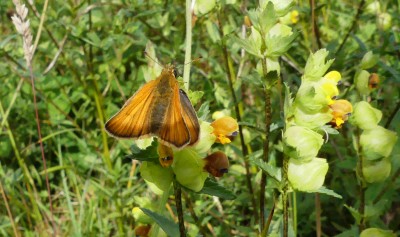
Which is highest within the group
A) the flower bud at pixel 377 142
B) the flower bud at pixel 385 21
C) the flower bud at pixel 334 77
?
the flower bud at pixel 334 77

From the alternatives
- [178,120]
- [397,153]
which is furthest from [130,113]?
[397,153]

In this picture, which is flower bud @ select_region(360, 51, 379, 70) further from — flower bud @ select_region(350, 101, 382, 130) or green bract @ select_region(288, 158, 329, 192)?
green bract @ select_region(288, 158, 329, 192)

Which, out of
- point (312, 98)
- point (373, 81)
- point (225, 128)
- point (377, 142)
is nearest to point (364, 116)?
point (377, 142)

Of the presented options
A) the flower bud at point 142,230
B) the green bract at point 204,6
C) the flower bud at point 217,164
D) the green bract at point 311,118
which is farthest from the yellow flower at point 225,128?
the green bract at point 204,6

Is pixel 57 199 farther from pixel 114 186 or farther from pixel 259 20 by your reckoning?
pixel 259 20

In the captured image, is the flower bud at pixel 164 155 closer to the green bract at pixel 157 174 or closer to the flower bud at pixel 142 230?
the green bract at pixel 157 174

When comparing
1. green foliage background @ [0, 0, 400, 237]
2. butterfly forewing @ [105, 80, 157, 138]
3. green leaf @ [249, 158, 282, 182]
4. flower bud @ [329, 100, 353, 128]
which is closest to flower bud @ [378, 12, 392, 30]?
green foliage background @ [0, 0, 400, 237]
